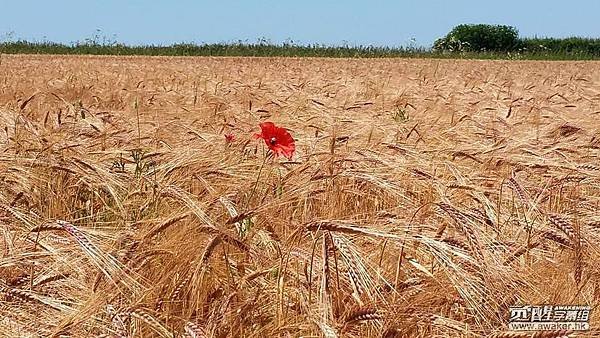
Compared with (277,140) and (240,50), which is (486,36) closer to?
(240,50)

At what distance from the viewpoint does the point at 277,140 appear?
209 cm

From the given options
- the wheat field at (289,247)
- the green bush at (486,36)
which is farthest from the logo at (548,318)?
the green bush at (486,36)

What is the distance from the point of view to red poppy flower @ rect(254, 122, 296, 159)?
207cm

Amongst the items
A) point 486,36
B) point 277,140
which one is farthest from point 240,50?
point 277,140

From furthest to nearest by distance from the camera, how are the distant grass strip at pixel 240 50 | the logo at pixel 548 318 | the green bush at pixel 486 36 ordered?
the green bush at pixel 486 36
the distant grass strip at pixel 240 50
the logo at pixel 548 318

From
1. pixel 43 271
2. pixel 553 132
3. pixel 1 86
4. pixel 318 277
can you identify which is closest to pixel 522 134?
pixel 553 132

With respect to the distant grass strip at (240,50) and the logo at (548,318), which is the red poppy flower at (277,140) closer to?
the logo at (548,318)

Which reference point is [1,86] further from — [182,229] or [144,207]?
[182,229]

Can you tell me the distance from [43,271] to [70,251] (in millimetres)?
71

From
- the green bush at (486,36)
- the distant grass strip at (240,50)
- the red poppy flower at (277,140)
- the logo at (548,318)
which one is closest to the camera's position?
the logo at (548,318)

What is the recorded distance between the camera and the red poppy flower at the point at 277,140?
2070 mm

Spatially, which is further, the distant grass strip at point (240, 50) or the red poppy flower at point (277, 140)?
the distant grass strip at point (240, 50)

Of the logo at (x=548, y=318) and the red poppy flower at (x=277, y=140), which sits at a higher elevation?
the red poppy flower at (x=277, y=140)

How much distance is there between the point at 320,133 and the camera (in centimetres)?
304
